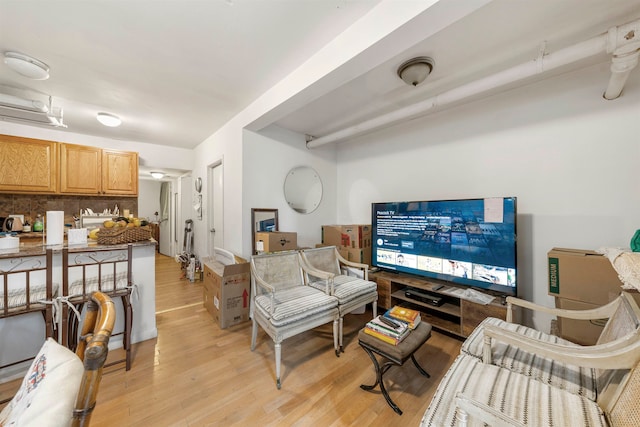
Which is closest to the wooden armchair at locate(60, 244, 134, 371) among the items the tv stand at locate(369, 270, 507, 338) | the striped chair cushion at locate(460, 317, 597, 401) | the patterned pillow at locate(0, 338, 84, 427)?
the patterned pillow at locate(0, 338, 84, 427)

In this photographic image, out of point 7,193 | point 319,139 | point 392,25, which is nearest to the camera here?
point 392,25

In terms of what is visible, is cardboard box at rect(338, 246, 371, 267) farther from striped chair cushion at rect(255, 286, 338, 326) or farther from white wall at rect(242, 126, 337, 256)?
striped chair cushion at rect(255, 286, 338, 326)

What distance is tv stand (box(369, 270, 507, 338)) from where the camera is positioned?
2072 millimetres

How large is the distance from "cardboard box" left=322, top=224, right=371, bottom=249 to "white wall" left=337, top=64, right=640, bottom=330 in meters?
0.80

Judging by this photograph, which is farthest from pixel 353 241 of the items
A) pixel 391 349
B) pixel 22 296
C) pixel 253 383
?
pixel 22 296

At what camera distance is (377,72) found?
2.00 m

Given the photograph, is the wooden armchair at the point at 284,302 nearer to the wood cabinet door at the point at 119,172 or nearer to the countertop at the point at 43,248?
the countertop at the point at 43,248

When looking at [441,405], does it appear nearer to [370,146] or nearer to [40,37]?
[370,146]

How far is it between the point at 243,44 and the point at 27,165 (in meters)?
3.43

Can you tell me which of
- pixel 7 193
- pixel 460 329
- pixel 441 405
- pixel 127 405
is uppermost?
pixel 7 193

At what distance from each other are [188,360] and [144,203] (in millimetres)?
6572

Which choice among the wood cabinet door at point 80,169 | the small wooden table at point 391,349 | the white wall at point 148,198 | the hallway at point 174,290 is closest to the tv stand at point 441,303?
the small wooden table at point 391,349

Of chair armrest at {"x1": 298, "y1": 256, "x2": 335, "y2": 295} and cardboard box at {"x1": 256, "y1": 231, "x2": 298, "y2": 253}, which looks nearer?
chair armrest at {"x1": 298, "y1": 256, "x2": 335, "y2": 295}

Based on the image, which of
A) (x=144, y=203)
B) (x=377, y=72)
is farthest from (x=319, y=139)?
(x=144, y=203)
